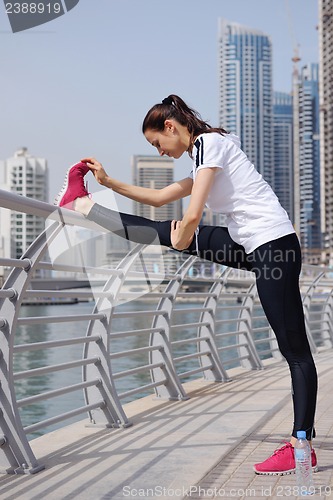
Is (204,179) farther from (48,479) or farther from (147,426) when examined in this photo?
(147,426)

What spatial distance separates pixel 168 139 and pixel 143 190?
12.3 inches

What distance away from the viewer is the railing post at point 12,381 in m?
3.59

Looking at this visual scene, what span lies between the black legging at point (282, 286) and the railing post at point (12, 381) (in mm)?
595

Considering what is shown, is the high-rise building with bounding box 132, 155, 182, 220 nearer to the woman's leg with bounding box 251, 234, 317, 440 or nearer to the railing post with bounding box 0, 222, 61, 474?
the railing post with bounding box 0, 222, 61, 474

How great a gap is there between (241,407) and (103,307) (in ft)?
4.76

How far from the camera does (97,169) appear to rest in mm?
3523

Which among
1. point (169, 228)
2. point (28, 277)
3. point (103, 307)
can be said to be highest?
point (169, 228)

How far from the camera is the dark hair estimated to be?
3338 mm

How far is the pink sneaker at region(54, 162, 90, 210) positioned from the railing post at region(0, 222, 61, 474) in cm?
12

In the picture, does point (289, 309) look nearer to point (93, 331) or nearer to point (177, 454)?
point (177, 454)

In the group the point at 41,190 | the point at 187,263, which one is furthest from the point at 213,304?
the point at 41,190

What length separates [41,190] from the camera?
141125mm

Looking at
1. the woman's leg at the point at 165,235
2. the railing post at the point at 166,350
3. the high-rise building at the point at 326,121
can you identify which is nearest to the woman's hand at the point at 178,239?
the woman's leg at the point at 165,235

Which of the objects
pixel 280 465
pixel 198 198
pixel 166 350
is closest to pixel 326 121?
pixel 166 350
